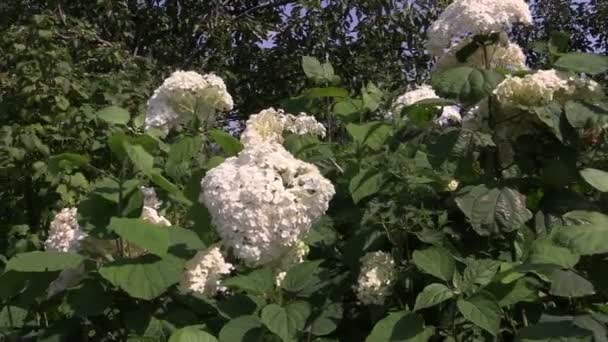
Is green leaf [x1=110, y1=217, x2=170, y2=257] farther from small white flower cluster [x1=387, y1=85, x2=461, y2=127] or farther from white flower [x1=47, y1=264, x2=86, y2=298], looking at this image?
small white flower cluster [x1=387, y1=85, x2=461, y2=127]

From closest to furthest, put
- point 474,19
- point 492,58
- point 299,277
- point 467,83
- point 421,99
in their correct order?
point 299,277 → point 467,83 → point 474,19 → point 492,58 → point 421,99

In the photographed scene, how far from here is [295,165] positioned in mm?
2229

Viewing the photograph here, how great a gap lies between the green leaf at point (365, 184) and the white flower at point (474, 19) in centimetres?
44

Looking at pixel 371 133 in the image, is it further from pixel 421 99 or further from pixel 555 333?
pixel 555 333

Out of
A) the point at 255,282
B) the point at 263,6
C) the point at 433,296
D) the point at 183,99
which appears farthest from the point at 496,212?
the point at 263,6

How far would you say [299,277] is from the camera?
218 cm

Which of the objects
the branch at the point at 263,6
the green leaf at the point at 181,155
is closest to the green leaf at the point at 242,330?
the green leaf at the point at 181,155

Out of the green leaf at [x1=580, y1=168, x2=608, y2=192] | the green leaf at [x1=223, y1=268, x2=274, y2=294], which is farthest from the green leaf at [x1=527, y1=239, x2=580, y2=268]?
the green leaf at [x1=223, y1=268, x2=274, y2=294]

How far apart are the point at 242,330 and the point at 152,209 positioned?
1.57ft

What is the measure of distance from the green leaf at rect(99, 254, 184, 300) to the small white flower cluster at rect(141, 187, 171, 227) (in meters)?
0.15

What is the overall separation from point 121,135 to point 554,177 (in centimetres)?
A: 97

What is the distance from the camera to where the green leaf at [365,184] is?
2330 millimetres

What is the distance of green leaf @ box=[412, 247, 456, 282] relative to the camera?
2041mm

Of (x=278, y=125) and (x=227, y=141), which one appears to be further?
(x=278, y=125)
